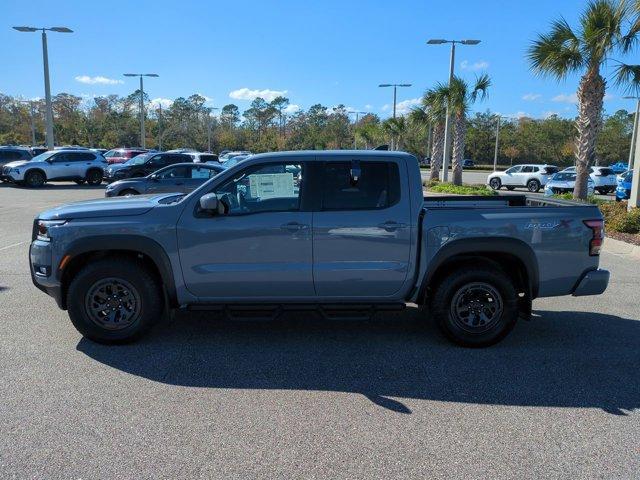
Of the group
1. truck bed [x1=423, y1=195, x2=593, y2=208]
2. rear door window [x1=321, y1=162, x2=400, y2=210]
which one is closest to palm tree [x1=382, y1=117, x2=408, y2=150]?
truck bed [x1=423, y1=195, x2=593, y2=208]

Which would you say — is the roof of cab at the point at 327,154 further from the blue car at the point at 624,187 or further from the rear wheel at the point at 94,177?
the rear wheel at the point at 94,177

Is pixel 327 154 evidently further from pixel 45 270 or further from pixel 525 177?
pixel 525 177

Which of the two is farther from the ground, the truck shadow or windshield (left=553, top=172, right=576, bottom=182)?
Answer: windshield (left=553, top=172, right=576, bottom=182)

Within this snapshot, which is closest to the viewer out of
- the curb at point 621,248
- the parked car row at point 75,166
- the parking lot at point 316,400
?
the parking lot at point 316,400

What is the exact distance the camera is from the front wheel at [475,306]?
4898 millimetres

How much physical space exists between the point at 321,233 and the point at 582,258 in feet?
8.04

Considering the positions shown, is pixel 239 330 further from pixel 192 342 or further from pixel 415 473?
pixel 415 473

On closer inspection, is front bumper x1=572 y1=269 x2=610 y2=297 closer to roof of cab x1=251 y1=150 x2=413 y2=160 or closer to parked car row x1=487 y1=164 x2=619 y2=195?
roof of cab x1=251 y1=150 x2=413 y2=160

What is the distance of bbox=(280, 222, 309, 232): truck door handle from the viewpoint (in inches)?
187

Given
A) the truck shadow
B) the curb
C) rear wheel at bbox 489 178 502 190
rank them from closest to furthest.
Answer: the truck shadow
the curb
rear wheel at bbox 489 178 502 190

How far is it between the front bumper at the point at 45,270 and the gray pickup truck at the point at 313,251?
0.04 ft

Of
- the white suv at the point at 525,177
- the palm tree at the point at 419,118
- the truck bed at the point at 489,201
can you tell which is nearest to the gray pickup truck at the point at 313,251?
the truck bed at the point at 489,201

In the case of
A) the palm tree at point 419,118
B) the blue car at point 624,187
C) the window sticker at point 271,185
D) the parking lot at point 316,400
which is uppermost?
the palm tree at point 419,118

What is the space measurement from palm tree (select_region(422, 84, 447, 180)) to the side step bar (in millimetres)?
22400
